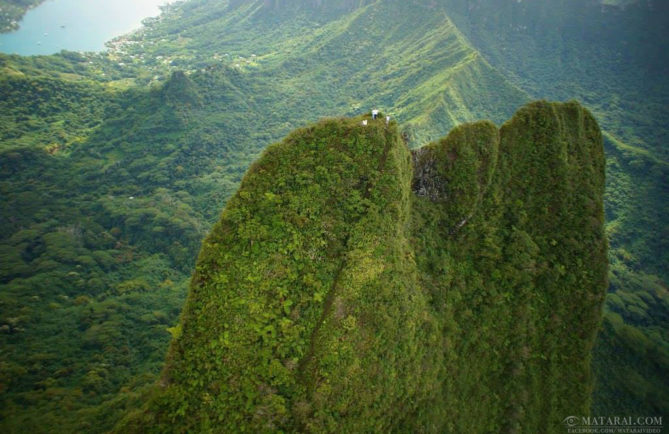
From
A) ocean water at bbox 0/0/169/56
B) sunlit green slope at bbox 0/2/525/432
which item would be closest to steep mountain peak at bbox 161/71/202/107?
sunlit green slope at bbox 0/2/525/432

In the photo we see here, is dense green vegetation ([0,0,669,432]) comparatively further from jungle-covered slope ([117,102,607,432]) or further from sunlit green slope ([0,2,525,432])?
jungle-covered slope ([117,102,607,432])

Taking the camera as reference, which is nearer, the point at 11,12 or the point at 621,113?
the point at 621,113

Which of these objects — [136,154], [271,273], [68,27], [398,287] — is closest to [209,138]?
[136,154]

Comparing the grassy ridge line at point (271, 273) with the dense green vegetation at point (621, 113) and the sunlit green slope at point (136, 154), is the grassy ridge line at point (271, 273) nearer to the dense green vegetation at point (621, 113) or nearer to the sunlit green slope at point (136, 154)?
the sunlit green slope at point (136, 154)

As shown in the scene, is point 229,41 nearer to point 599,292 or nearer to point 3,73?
point 3,73

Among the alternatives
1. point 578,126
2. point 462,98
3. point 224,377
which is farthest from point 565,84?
point 224,377

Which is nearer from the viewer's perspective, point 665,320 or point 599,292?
point 599,292

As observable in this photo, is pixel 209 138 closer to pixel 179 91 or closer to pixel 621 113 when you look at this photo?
pixel 179 91
